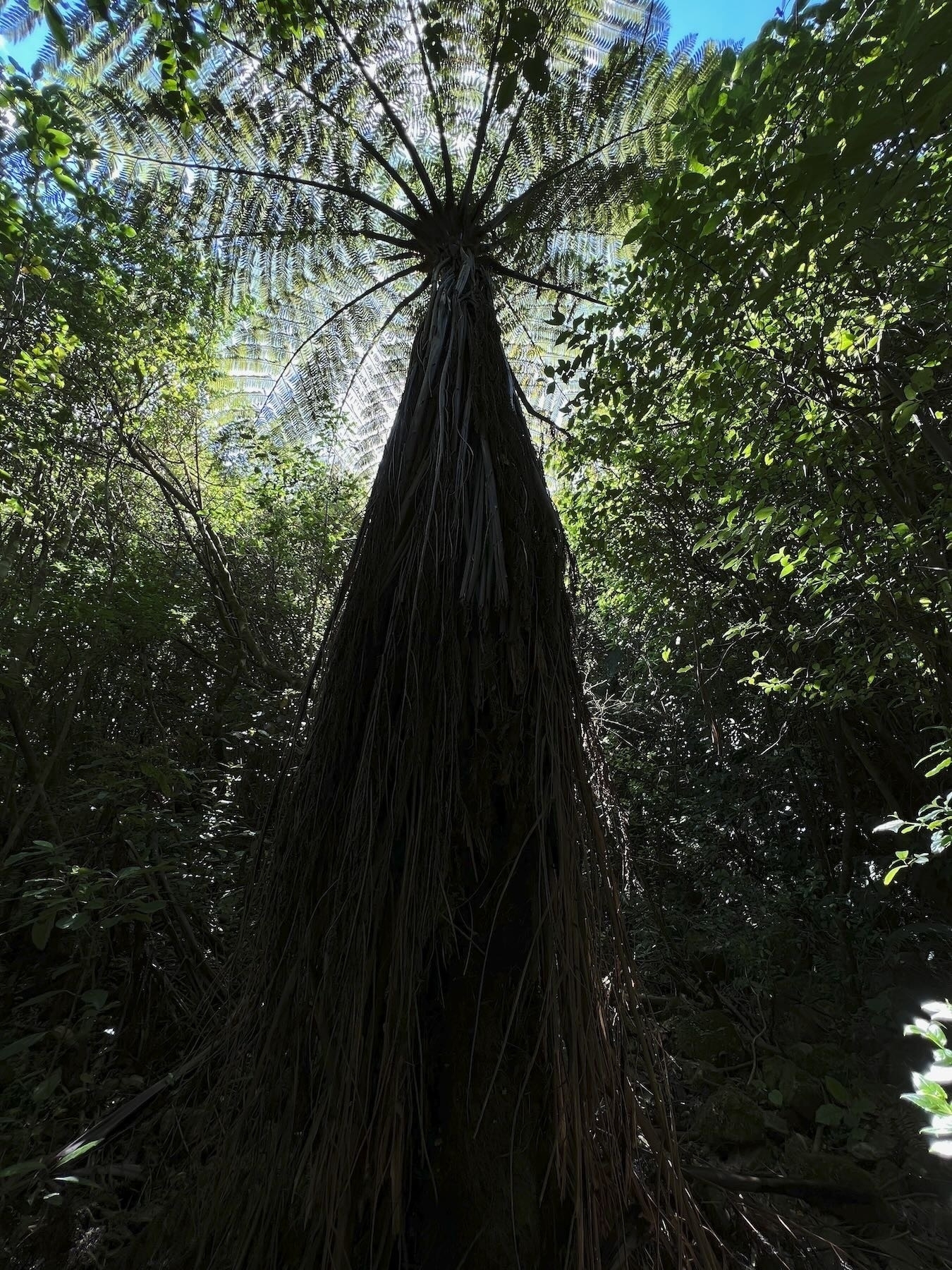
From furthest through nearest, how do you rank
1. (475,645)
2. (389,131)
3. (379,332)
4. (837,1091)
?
(837,1091) < (379,332) < (389,131) < (475,645)

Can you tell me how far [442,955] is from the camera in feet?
3.95

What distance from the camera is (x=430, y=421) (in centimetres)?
176

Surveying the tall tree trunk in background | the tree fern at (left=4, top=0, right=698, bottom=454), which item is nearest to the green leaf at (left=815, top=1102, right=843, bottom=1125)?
the tall tree trunk in background

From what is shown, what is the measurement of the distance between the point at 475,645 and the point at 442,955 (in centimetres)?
65

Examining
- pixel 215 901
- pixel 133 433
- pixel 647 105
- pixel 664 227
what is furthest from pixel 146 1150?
pixel 647 105

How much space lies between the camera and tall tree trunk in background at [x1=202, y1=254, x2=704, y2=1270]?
1088 mm

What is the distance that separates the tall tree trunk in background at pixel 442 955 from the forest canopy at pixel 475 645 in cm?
1

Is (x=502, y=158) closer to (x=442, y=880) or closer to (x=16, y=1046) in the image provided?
(x=442, y=880)

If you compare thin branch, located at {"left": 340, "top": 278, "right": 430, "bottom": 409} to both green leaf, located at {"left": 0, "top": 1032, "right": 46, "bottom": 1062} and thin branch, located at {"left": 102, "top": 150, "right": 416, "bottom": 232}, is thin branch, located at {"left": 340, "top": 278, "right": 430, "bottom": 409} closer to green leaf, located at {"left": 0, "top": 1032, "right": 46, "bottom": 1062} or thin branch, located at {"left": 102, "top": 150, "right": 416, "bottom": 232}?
thin branch, located at {"left": 102, "top": 150, "right": 416, "bottom": 232}

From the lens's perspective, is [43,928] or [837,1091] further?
[837,1091]

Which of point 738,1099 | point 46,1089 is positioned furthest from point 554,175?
point 738,1099

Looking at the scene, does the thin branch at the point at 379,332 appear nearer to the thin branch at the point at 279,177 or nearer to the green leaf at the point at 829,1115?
the thin branch at the point at 279,177

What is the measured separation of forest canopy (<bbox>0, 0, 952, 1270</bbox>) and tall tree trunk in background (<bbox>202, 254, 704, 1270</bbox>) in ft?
0.04

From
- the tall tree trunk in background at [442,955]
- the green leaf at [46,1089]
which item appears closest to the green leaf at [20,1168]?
the green leaf at [46,1089]
